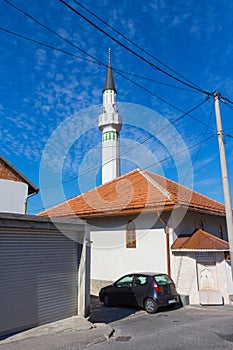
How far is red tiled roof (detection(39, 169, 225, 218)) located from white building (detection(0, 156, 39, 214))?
1.94 m

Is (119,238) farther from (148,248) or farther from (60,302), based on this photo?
(60,302)

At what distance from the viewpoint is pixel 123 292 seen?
37.2 ft

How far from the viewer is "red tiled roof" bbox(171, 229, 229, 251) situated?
1204 centimetres

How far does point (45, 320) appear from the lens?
798 cm

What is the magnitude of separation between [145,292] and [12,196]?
10.5 meters

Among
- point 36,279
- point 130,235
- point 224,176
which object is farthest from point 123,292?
point 224,176

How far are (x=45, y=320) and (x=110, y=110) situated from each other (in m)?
27.1

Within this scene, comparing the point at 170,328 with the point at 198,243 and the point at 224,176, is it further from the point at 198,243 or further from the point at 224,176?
the point at 224,176

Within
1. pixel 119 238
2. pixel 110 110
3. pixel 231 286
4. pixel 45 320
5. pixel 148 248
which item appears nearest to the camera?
pixel 45 320

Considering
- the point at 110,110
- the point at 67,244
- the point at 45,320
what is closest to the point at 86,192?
the point at 67,244

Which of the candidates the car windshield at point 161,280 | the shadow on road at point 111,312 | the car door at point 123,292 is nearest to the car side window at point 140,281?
the car door at point 123,292

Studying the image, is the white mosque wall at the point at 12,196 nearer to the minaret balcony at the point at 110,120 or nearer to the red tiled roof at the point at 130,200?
the red tiled roof at the point at 130,200

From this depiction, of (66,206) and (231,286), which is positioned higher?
(66,206)

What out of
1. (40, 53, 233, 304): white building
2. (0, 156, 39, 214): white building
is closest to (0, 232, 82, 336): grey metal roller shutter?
(40, 53, 233, 304): white building
